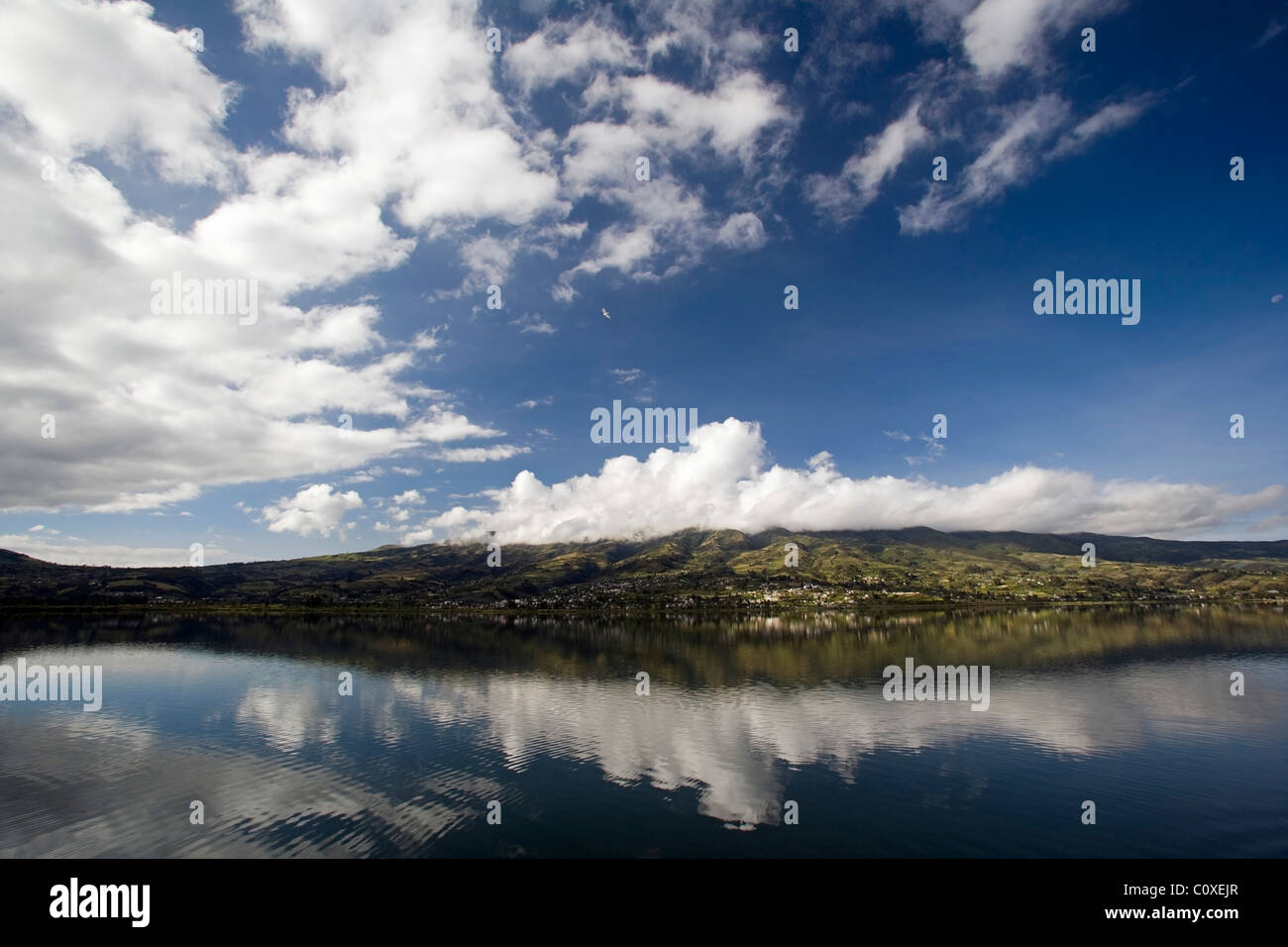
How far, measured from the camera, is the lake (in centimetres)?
3666

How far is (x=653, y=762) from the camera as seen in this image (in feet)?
169

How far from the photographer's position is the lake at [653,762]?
120ft
